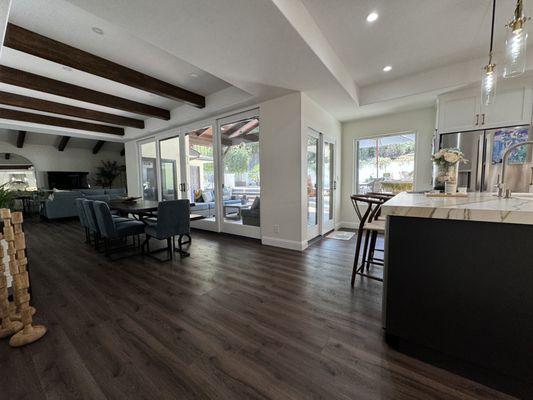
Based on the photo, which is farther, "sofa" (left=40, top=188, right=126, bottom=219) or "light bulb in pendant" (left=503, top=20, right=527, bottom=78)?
"sofa" (left=40, top=188, right=126, bottom=219)

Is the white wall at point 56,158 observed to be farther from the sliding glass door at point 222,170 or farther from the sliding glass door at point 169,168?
the sliding glass door at point 222,170

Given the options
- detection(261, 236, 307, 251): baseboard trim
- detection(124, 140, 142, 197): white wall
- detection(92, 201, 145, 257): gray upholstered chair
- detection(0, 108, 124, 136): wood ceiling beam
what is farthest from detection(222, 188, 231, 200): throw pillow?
detection(0, 108, 124, 136): wood ceiling beam

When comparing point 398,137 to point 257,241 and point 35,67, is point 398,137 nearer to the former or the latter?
point 257,241

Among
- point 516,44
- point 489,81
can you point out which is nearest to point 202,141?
point 489,81

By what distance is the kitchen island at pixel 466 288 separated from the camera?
3.73 ft

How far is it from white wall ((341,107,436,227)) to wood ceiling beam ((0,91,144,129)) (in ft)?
18.5

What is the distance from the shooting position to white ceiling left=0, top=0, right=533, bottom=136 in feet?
6.15

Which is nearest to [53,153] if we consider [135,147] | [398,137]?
[135,147]

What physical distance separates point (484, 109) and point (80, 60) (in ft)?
18.4

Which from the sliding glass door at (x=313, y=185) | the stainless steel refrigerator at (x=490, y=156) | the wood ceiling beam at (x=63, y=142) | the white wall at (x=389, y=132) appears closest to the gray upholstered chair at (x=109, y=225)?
the sliding glass door at (x=313, y=185)

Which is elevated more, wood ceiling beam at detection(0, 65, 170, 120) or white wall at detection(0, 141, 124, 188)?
wood ceiling beam at detection(0, 65, 170, 120)

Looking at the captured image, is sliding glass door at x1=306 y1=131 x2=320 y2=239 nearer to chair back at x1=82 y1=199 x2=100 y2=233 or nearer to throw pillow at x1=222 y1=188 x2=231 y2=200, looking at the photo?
throw pillow at x1=222 y1=188 x2=231 y2=200

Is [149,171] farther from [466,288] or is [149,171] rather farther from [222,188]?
[466,288]

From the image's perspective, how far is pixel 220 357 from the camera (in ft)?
4.90
